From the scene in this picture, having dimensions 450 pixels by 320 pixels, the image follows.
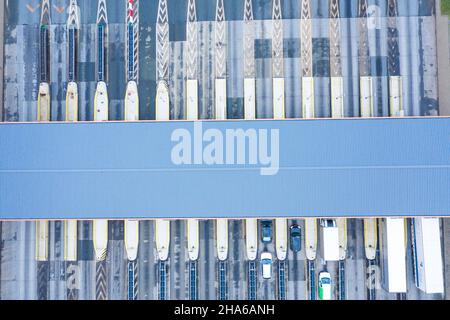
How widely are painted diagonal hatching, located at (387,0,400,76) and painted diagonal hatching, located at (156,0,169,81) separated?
21089mm

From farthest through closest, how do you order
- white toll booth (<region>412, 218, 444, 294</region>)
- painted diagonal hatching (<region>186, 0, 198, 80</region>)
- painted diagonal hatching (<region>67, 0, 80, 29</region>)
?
painted diagonal hatching (<region>67, 0, 80, 29</region>) < painted diagonal hatching (<region>186, 0, 198, 80</region>) < white toll booth (<region>412, 218, 444, 294</region>)

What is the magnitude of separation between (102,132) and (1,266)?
16.6 meters

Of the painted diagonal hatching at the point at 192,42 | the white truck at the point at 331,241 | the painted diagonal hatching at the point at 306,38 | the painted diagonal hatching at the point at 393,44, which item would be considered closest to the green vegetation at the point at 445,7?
the painted diagonal hatching at the point at 393,44

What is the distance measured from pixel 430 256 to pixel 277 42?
23786 mm

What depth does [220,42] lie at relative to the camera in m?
35.1

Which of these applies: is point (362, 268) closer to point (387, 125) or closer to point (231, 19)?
point (387, 125)

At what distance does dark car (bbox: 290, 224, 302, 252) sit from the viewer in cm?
3412

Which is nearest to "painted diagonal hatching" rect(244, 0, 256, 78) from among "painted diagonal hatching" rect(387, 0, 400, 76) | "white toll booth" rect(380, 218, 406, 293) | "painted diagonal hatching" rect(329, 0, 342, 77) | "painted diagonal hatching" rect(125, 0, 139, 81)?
"painted diagonal hatching" rect(329, 0, 342, 77)

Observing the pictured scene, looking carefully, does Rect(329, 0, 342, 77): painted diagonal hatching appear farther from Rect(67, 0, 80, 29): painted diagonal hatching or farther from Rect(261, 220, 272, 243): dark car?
Rect(67, 0, 80, 29): painted diagonal hatching

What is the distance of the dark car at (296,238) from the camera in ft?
112

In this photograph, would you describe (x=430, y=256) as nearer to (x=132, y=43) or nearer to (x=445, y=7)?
(x=445, y=7)

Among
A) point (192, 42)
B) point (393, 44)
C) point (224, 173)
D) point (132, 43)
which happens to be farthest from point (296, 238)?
point (132, 43)
